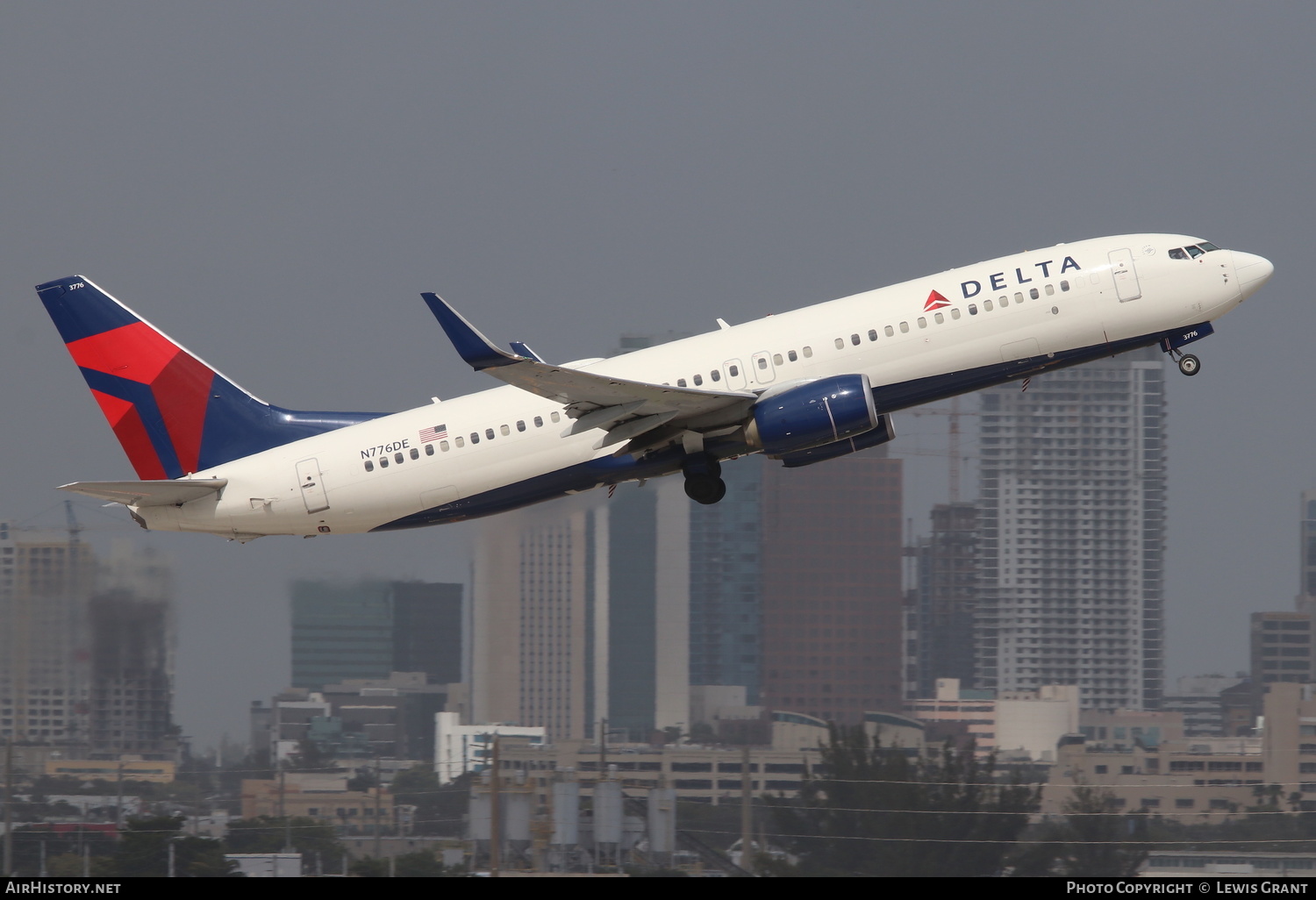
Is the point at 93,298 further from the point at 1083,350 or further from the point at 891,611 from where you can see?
the point at 891,611

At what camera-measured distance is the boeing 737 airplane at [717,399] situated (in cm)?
3141

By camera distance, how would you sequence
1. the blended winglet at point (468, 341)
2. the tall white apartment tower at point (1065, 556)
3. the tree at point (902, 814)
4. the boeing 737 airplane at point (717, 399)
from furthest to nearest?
the tall white apartment tower at point (1065, 556)
the tree at point (902, 814)
the boeing 737 airplane at point (717, 399)
the blended winglet at point (468, 341)

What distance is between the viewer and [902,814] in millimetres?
42281

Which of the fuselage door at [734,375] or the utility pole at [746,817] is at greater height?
the fuselage door at [734,375]

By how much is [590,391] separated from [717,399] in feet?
Answer: 8.88

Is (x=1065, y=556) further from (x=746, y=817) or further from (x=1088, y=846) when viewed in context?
(x=746, y=817)

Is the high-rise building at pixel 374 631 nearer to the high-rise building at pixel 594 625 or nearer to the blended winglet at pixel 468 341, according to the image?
the high-rise building at pixel 594 625

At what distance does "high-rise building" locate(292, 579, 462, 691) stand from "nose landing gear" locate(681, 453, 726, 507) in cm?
3282

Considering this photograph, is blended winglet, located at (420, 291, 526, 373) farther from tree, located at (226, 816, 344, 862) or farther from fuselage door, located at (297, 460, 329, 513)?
tree, located at (226, 816, 344, 862)

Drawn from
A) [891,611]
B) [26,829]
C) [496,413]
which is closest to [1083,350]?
[496,413]

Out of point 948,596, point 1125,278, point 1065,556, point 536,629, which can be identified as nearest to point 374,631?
point 536,629

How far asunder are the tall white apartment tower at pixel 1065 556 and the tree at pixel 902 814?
12601 centimetres

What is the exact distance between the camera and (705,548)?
464 feet

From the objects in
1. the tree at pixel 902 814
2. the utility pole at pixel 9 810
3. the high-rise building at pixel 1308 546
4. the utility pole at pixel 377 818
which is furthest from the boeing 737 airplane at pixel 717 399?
the high-rise building at pixel 1308 546
